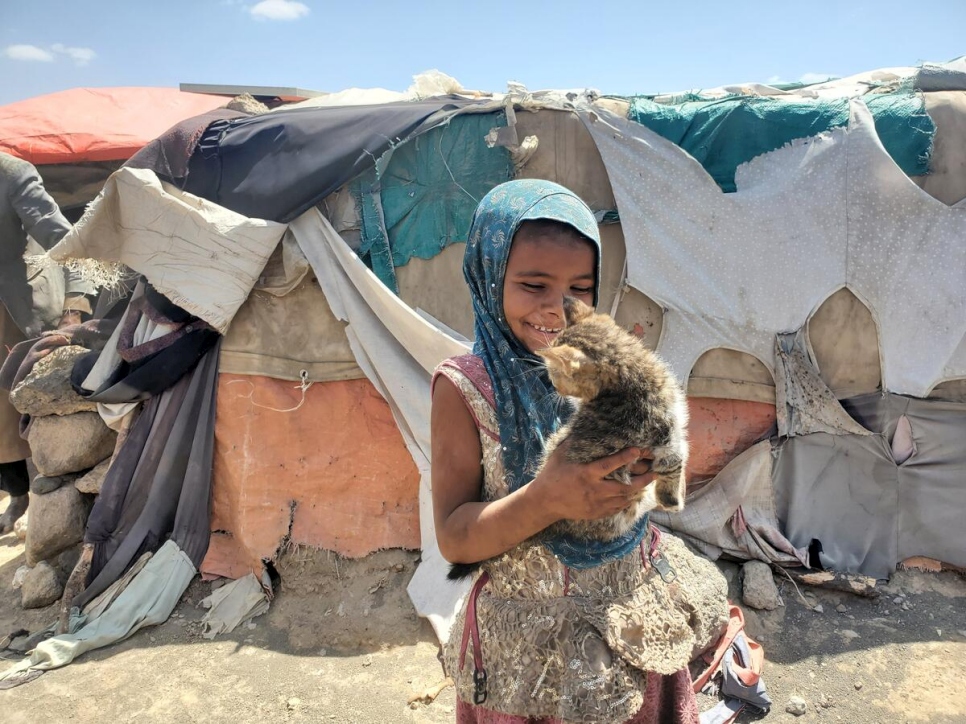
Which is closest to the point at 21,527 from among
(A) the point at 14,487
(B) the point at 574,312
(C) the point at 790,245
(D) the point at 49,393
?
(A) the point at 14,487

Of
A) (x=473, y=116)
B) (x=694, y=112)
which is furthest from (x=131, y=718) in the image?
(x=694, y=112)

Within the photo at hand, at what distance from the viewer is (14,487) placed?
5.41m

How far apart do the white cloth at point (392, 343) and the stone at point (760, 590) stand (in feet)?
5.86

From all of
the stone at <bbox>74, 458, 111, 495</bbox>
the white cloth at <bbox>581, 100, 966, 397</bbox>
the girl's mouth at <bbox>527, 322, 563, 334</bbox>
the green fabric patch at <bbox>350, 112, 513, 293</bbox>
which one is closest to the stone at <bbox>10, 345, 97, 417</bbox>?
the stone at <bbox>74, 458, 111, 495</bbox>

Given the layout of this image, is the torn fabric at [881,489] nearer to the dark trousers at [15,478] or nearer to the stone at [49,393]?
the stone at [49,393]

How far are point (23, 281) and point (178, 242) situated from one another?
217 cm

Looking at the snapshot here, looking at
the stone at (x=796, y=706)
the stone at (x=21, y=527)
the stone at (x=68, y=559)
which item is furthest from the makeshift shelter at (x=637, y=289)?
the stone at (x=21, y=527)

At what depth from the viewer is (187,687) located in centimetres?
331

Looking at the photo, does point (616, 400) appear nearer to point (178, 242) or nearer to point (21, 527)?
point (178, 242)

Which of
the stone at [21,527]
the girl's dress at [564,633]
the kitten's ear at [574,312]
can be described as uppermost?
the kitten's ear at [574,312]

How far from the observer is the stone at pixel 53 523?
4.23 m

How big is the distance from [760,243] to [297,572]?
352 cm

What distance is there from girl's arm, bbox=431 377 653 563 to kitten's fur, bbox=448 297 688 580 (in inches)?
1.2

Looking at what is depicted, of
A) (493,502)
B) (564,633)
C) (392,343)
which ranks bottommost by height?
(392,343)
